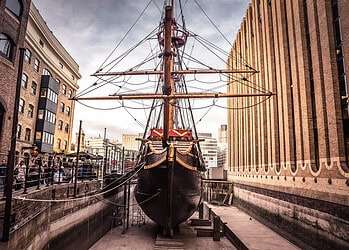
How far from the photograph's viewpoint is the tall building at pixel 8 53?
13578 mm

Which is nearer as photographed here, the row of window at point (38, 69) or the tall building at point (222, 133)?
the row of window at point (38, 69)

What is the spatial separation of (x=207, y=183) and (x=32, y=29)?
89.1 feet

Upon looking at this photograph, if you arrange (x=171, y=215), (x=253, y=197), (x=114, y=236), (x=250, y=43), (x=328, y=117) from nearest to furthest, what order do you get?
(x=328, y=117) < (x=171, y=215) < (x=114, y=236) < (x=253, y=197) < (x=250, y=43)

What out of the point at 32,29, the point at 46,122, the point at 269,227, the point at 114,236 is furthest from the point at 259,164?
the point at 32,29

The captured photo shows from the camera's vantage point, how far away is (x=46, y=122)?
28297 millimetres

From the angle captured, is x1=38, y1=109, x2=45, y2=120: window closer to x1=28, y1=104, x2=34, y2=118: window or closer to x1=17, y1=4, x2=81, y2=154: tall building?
x1=17, y1=4, x2=81, y2=154: tall building

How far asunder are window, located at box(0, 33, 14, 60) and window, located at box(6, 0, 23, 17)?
1.52 metres

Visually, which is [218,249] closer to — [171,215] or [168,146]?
[171,215]

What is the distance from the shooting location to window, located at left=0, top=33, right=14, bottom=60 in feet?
45.0

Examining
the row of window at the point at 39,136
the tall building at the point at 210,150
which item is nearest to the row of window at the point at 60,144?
the row of window at the point at 39,136

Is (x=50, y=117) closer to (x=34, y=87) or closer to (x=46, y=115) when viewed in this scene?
(x=46, y=115)

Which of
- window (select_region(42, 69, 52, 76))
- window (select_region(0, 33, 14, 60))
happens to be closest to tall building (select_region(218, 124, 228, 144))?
window (select_region(42, 69, 52, 76))

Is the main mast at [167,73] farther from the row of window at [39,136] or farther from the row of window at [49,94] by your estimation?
the row of window at [49,94]

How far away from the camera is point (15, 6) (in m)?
14.8
